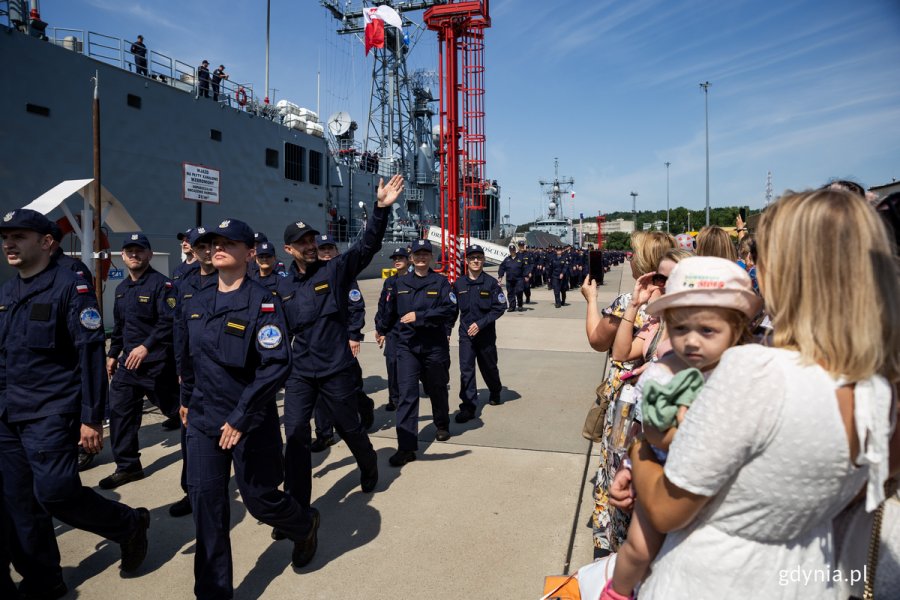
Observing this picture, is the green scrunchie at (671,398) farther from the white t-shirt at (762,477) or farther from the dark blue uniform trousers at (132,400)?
the dark blue uniform trousers at (132,400)

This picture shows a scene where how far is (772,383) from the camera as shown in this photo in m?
1.06

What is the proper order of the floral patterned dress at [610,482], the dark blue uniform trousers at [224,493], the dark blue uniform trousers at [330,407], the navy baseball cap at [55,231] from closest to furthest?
the floral patterned dress at [610,482] < the dark blue uniform trousers at [224,493] < the navy baseball cap at [55,231] < the dark blue uniform trousers at [330,407]

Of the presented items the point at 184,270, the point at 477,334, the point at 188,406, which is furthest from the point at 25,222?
the point at 477,334

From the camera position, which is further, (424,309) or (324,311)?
(424,309)

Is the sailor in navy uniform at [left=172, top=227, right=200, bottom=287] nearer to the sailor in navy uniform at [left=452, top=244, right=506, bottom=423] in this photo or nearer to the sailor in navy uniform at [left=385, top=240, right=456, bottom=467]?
the sailor in navy uniform at [left=385, top=240, right=456, bottom=467]

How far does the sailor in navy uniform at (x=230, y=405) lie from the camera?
2625 mm

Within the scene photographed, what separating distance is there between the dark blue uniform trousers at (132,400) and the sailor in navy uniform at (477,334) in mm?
2894

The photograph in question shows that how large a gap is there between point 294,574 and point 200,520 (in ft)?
2.32

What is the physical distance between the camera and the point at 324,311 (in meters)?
3.84

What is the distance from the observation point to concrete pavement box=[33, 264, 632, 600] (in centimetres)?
290

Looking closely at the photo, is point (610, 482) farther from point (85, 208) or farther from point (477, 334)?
point (85, 208)

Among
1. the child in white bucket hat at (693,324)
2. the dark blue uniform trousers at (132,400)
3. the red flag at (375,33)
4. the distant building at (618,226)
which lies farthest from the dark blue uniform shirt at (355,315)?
the distant building at (618,226)

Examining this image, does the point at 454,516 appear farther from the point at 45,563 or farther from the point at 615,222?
the point at 615,222

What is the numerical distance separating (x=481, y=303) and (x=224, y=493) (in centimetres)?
420
